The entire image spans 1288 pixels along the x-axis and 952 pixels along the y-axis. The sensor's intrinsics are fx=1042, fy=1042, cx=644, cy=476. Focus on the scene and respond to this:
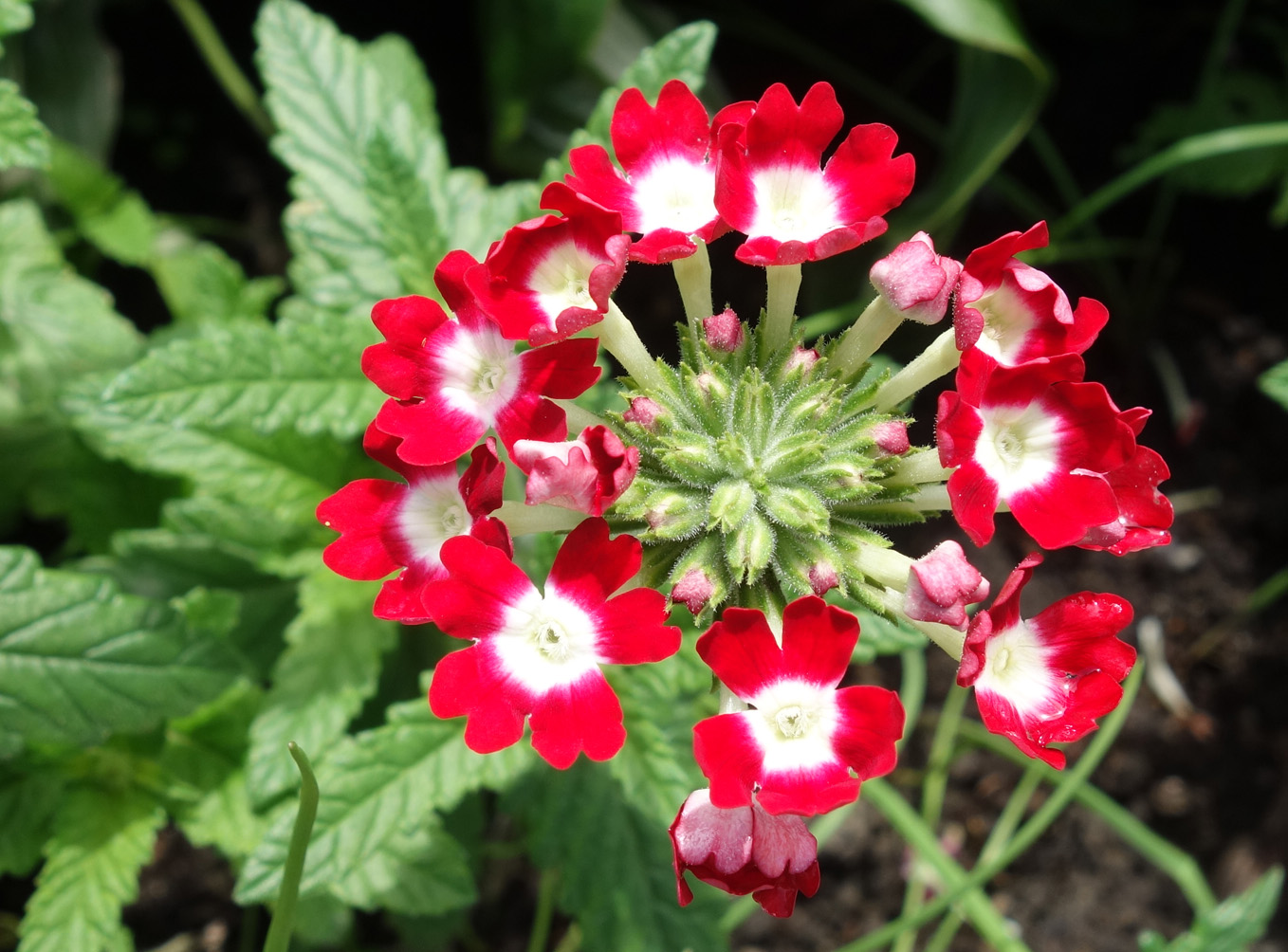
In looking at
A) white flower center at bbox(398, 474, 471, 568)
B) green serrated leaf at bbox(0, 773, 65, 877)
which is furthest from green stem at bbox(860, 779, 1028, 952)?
green serrated leaf at bbox(0, 773, 65, 877)

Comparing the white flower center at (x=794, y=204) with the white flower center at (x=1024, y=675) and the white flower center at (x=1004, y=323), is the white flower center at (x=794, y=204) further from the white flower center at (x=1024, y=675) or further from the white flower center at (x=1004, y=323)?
the white flower center at (x=1024, y=675)

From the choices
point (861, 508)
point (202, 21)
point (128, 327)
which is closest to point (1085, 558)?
point (861, 508)

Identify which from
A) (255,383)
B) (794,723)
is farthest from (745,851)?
(255,383)

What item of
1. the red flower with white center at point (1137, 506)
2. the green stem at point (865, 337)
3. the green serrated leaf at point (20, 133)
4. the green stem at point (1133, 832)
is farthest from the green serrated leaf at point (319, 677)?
the green stem at point (1133, 832)

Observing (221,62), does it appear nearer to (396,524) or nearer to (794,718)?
(396,524)

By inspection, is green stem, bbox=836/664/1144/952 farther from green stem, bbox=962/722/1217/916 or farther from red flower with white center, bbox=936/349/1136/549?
red flower with white center, bbox=936/349/1136/549

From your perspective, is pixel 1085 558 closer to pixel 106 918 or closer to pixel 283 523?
pixel 283 523

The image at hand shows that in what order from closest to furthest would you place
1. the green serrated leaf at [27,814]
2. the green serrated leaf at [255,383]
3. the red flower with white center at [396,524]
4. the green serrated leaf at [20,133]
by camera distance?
the red flower with white center at [396,524] → the green serrated leaf at [20,133] → the green serrated leaf at [255,383] → the green serrated leaf at [27,814]
